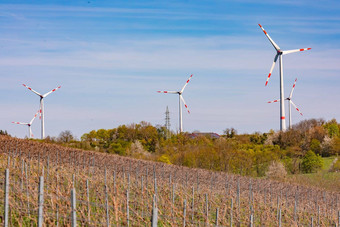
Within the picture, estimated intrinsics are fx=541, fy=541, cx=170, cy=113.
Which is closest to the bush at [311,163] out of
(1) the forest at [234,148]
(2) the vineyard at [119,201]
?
(1) the forest at [234,148]

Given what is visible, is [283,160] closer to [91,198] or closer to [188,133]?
[188,133]

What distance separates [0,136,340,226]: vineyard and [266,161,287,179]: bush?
11.0 metres

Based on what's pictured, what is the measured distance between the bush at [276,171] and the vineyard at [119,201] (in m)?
11.0

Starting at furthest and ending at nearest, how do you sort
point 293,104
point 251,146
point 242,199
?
1. point 293,104
2. point 251,146
3. point 242,199

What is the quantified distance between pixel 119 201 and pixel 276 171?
34.5 m

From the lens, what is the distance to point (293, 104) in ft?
232

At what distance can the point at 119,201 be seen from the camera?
51.2 feet

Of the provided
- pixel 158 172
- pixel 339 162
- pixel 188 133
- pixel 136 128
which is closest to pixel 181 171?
pixel 158 172

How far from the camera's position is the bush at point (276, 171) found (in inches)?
1866

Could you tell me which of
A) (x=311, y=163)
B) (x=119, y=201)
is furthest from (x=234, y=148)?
(x=119, y=201)

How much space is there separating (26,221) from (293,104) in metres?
60.7

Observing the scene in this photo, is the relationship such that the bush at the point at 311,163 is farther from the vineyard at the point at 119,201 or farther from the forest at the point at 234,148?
the vineyard at the point at 119,201

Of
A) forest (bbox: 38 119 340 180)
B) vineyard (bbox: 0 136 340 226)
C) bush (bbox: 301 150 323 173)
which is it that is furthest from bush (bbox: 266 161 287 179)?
vineyard (bbox: 0 136 340 226)

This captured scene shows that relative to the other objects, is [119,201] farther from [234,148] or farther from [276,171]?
[234,148]
